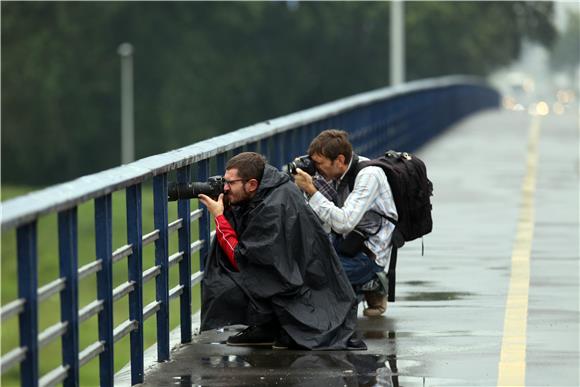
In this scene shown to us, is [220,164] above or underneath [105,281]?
above

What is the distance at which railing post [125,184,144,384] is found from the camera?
31.5 feet

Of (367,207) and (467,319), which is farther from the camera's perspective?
(467,319)

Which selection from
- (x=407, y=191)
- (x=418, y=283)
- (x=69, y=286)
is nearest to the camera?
(x=69, y=286)

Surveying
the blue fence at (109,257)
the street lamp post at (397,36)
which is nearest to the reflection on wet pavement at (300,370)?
the blue fence at (109,257)

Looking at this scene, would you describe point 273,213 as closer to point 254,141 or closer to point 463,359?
point 463,359

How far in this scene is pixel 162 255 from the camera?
10344 millimetres

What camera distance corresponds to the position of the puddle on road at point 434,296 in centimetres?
1329

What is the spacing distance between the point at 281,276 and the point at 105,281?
160cm

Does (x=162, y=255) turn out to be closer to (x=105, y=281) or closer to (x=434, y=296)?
(x=105, y=281)

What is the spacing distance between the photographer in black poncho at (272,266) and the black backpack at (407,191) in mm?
1298

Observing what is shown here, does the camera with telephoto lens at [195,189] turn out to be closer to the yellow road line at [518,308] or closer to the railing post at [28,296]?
the yellow road line at [518,308]

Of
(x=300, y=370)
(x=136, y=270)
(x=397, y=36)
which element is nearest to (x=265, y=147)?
(x=300, y=370)

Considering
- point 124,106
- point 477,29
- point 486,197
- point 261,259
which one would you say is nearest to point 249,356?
point 261,259

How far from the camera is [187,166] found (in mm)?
10906
